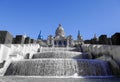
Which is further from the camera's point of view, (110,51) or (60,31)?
(60,31)

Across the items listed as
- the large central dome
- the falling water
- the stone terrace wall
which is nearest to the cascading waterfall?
the falling water

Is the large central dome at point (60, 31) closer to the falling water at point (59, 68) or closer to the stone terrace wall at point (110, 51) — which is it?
the stone terrace wall at point (110, 51)

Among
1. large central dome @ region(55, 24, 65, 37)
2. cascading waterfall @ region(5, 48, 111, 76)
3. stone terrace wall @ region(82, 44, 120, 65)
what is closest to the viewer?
cascading waterfall @ region(5, 48, 111, 76)

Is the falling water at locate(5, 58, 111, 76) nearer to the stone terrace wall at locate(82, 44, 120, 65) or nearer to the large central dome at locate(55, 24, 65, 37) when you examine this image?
the stone terrace wall at locate(82, 44, 120, 65)

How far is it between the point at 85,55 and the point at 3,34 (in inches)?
504

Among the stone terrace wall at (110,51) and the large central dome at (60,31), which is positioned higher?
the large central dome at (60,31)

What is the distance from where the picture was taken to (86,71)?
42.0 feet

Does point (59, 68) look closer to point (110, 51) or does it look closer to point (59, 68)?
point (59, 68)

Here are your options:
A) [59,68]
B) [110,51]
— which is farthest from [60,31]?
[59,68]

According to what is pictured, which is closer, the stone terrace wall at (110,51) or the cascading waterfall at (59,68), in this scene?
the cascading waterfall at (59,68)

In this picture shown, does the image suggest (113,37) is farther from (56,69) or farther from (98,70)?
(56,69)

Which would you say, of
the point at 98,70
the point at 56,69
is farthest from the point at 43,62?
the point at 98,70

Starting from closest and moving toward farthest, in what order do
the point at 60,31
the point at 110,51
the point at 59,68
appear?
1. the point at 59,68
2. the point at 110,51
3. the point at 60,31

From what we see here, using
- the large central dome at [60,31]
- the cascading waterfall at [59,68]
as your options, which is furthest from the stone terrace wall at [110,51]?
the large central dome at [60,31]
